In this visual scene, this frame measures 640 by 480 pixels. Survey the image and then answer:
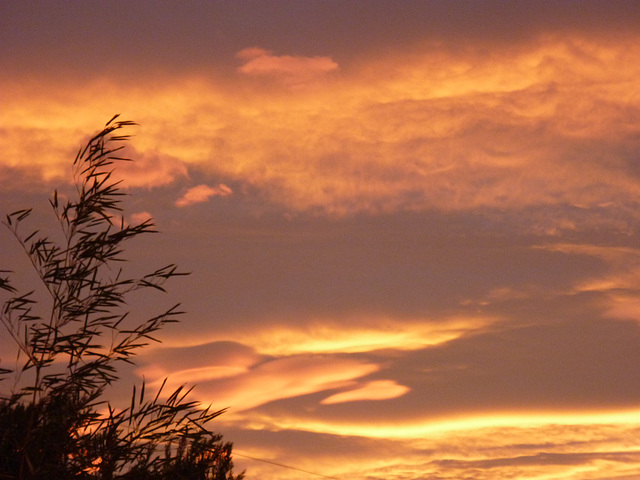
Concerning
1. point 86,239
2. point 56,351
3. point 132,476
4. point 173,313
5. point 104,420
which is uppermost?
point 86,239

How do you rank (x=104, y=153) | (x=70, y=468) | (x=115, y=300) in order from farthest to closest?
(x=104, y=153), (x=115, y=300), (x=70, y=468)

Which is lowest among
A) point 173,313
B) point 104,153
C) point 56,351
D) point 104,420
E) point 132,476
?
point 132,476

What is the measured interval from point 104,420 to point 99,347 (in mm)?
1281

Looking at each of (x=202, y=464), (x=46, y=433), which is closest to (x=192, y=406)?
(x=202, y=464)

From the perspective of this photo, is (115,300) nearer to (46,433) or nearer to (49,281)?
(49,281)

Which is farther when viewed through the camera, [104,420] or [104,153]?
[104,153]

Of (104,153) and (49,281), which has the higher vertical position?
(104,153)

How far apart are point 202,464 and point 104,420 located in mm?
2535

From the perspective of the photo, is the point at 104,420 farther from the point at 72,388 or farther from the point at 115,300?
the point at 115,300

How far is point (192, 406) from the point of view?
14344 millimetres

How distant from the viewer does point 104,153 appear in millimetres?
14906

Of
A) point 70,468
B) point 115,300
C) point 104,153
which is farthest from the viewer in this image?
point 104,153

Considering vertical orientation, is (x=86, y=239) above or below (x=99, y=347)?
above

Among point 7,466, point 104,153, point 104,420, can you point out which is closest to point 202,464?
point 104,420
